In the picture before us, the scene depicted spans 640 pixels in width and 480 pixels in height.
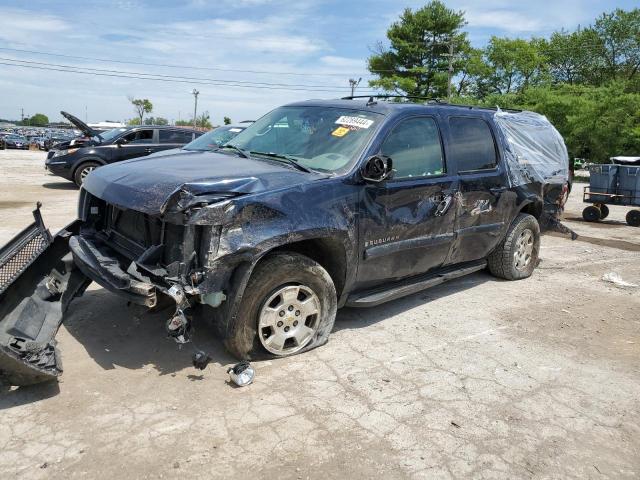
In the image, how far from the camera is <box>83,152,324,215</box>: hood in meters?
3.38

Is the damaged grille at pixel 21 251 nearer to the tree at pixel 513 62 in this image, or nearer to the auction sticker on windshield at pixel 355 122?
the auction sticker on windshield at pixel 355 122

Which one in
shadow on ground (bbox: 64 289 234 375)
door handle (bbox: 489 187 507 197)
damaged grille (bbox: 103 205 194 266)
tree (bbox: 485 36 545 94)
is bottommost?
shadow on ground (bbox: 64 289 234 375)

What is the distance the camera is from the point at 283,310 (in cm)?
388

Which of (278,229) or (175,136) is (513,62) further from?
(278,229)

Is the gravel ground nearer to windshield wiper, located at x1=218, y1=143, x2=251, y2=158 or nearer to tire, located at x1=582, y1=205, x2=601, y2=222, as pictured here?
windshield wiper, located at x1=218, y1=143, x2=251, y2=158

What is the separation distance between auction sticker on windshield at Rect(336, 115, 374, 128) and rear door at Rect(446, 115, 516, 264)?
97 cm

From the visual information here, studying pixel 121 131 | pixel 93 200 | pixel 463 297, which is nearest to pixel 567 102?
pixel 121 131

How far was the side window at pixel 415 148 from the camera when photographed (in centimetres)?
451

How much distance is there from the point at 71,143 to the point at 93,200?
34.9ft

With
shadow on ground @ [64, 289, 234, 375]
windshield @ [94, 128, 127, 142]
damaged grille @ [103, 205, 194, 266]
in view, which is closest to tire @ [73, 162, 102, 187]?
windshield @ [94, 128, 127, 142]

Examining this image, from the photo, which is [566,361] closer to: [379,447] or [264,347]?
[379,447]

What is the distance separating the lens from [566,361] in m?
4.29

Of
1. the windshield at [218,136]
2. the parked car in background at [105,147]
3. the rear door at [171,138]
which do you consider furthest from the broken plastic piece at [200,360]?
the rear door at [171,138]

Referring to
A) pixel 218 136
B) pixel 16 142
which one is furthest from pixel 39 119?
pixel 218 136
